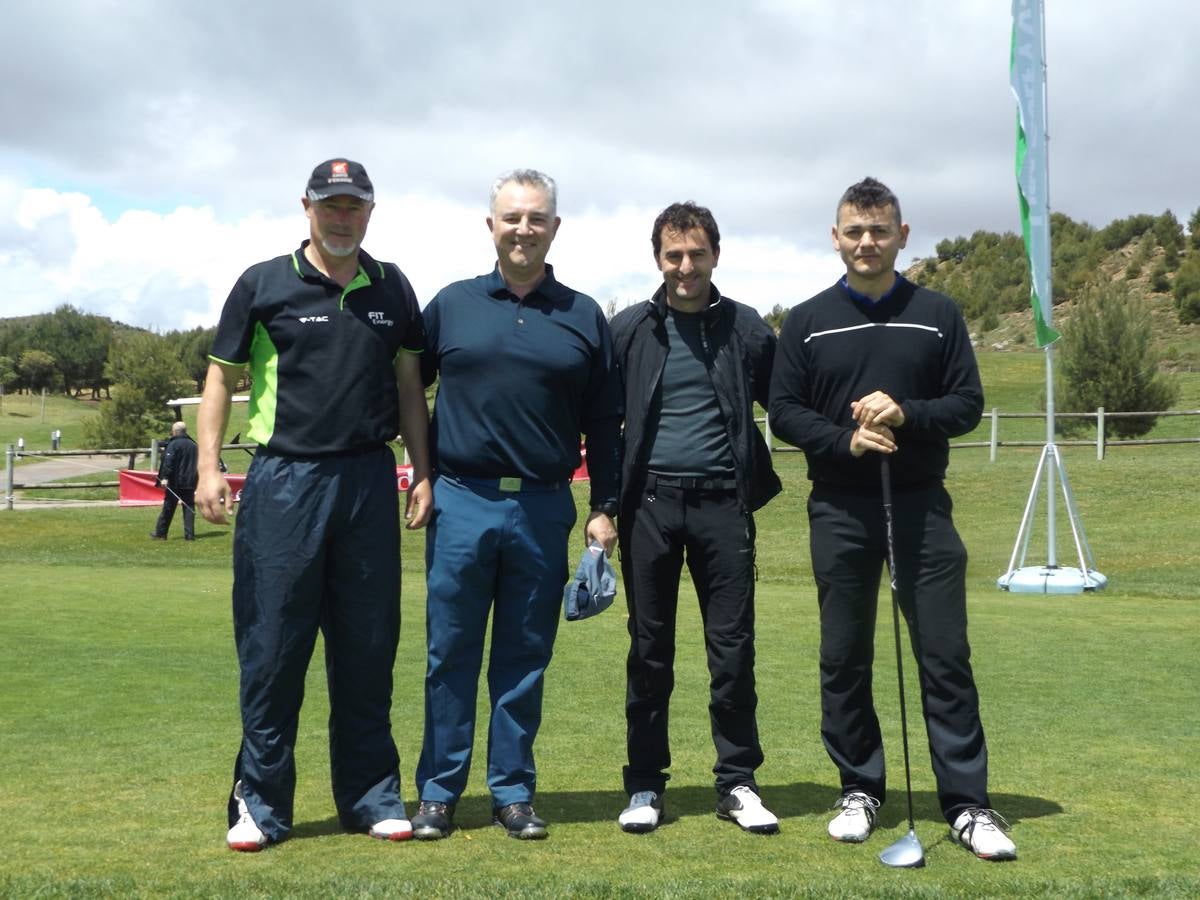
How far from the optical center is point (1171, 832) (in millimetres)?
4066

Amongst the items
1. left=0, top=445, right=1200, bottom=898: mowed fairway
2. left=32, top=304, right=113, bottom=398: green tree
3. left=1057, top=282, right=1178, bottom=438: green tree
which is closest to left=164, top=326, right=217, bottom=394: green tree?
left=32, top=304, right=113, bottom=398: green tree

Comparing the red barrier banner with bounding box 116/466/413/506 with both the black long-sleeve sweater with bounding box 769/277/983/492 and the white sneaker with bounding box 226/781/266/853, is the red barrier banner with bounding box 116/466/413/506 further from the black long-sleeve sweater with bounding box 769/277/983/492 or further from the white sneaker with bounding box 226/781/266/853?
the white sneaker with bounding box 226/781/266/853

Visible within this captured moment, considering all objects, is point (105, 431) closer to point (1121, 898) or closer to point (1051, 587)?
point (1051, 587)

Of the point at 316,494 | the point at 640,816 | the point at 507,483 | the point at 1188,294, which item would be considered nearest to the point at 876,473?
the point at 507,483

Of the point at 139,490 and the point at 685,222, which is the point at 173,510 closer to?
the point at 139,490

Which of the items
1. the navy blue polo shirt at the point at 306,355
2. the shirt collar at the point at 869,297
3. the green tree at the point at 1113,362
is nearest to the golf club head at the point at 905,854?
the shirt collar at the point at 869,297

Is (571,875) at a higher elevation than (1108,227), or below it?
below

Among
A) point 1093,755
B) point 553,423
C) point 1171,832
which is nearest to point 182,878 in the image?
point 553,423

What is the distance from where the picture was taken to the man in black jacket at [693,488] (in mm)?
4445

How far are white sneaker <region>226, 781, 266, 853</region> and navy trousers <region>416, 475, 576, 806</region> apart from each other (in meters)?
0.54

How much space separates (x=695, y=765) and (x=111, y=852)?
2208 mm

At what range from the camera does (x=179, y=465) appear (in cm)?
2066

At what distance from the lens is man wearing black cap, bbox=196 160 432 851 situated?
4.12 metres

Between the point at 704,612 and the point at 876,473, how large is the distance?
29.6 inches
